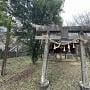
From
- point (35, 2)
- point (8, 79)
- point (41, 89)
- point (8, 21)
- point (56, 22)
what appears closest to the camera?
point (41, 89)

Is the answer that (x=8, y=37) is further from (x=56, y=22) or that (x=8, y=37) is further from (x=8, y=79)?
(x=56, y=22)

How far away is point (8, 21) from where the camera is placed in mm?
7207

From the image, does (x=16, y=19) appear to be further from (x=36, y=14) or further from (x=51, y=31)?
(x=51, y=31)

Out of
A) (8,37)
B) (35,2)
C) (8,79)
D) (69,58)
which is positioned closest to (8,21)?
Result: (8,37)

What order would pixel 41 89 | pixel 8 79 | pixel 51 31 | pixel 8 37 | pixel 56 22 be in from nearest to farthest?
pixel 41 89
pixel 51 31
pixel 8 79
pixel 8 37
pixel 56 22

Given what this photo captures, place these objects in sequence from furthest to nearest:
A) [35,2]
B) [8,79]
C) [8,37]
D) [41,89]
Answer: [35,2]
[8,37]
[8,79]
[41,89]

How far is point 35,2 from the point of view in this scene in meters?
9.73

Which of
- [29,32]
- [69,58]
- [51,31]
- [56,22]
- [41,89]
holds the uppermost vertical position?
[56,22]

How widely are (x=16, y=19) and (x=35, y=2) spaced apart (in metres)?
1.56

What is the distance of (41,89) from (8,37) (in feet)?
11.8

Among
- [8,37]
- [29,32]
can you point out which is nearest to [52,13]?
[29,32]

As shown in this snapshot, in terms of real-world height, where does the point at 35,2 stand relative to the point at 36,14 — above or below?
above

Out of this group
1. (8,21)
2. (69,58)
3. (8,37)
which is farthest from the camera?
(69,58)

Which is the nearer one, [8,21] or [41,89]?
[41,89]
